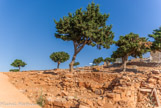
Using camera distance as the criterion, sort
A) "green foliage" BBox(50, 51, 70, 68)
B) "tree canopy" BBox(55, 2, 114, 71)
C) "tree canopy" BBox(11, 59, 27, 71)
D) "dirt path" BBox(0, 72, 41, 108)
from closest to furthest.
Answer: "dirt path" BBox(0, 72, 41, 108)
"tree canopy" BBox(55, 2, 114, 71)
"green foliage" BBox(50, 51, 70, 68)
"tree canopy" BBox(11, 59, 27, 71)

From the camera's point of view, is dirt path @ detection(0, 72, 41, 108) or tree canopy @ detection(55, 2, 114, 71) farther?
tree canopy @ detection(55, 2, 114, 71)

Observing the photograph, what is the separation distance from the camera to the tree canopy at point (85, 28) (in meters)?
14.7

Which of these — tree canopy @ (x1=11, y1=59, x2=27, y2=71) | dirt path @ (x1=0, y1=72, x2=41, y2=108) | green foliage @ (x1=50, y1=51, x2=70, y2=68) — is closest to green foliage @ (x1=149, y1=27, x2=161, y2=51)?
dirt path @ (x1=0, y1=72, x2=41, y2=108)

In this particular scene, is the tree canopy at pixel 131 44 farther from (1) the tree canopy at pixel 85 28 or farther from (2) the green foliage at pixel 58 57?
(2) the green foliage at pixel 58 57

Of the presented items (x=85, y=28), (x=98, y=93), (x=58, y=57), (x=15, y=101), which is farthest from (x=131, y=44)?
(x=58, y=57)

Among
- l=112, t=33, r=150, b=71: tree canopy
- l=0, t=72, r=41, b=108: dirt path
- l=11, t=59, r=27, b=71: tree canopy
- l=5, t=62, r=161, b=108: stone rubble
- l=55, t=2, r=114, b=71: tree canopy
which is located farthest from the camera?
l=11, t=59, r=27, b=71: tree canopy

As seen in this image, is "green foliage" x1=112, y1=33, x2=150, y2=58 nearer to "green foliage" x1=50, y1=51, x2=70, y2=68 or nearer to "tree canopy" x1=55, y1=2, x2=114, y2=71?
"tree canopy" x1=55, y1=2, x2=114, y2=71

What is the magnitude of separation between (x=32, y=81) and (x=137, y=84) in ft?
28.9

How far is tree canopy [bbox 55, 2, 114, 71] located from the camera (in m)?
14.7

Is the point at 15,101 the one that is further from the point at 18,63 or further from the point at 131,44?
the point at 18,63

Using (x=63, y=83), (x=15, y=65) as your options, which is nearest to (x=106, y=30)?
(x=63, y=83)

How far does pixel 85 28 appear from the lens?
564 inches

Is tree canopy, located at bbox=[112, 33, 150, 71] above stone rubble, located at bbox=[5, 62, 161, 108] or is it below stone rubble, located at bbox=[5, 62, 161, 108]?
above

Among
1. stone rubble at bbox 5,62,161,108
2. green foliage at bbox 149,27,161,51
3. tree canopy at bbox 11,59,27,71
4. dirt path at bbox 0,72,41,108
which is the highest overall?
green foliage at bbox 149,27,161,51
